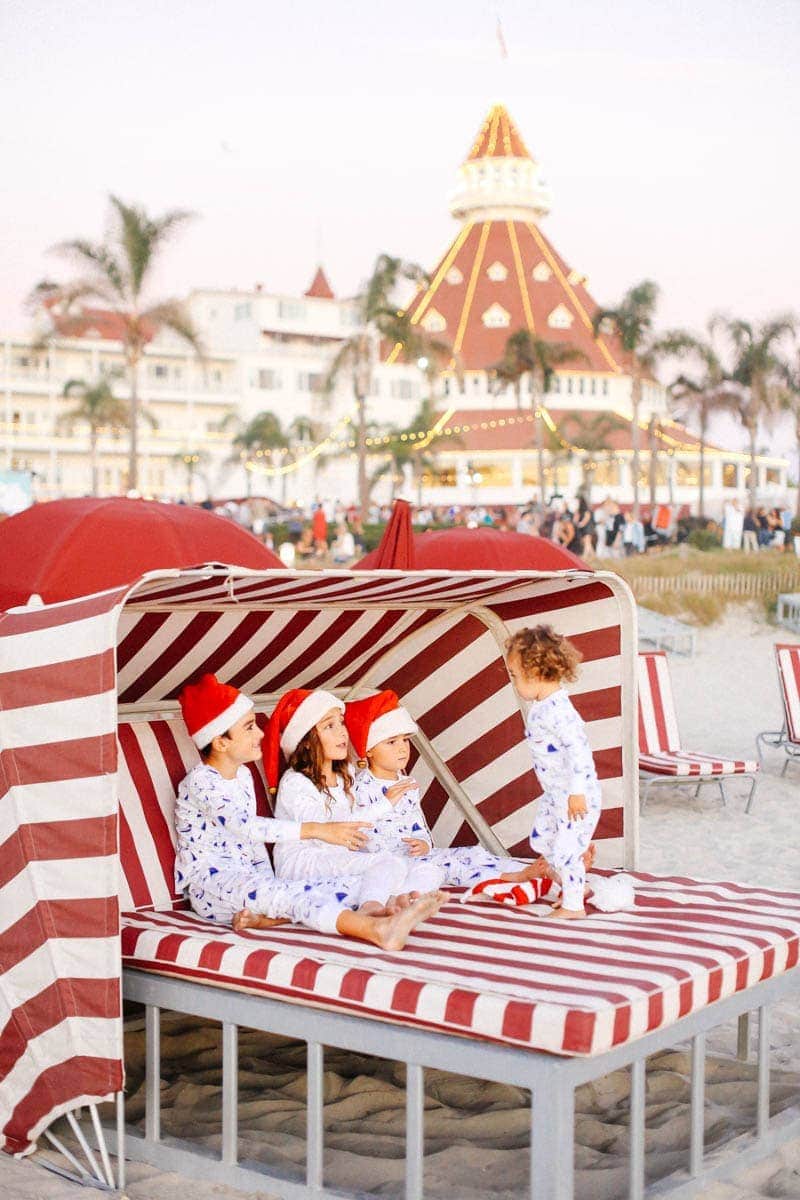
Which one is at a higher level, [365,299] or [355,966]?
[365,299]

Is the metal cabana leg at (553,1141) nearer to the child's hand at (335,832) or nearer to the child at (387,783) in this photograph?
the child's hand at (335,832)

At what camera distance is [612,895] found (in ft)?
15.5

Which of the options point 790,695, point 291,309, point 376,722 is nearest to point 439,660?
point 376,722

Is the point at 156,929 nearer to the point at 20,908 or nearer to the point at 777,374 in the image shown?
the point at 20,908

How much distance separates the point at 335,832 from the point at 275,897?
528mm

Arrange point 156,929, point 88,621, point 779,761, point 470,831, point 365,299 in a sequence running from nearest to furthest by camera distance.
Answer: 1. point 88,621
2. point 156,929
3. point 470,831
4. point 779,761
5. point 365,299

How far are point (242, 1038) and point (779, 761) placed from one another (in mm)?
7615

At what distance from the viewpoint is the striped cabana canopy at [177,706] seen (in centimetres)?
392

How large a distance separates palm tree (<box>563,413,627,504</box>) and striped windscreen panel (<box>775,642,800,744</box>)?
49.0m

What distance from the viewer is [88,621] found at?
393 cm

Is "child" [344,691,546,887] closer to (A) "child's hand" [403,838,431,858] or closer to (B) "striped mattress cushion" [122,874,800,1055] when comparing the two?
(A) "child's hand" [403,838,431,858]

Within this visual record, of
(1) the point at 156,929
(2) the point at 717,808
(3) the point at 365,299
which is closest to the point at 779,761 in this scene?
(2) the point at 717,808

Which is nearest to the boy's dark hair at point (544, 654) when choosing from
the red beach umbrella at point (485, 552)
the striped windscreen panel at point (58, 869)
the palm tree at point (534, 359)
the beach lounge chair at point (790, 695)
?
the striped windscreen panel at point (58, 869)

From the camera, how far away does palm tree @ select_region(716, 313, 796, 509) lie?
44156 mm
